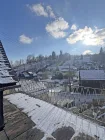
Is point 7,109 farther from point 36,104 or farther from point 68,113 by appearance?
point 68,113

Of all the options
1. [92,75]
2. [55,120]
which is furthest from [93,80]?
[55,120]

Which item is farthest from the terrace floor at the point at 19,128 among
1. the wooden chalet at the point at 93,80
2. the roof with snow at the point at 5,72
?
the wooden chalet at the point at 93,80

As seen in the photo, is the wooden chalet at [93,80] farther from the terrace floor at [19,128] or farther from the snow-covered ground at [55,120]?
the terrace floor at [19,128]

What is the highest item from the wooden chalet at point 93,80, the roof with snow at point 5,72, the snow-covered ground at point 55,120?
the roof with snow at point 5,72

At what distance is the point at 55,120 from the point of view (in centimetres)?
340

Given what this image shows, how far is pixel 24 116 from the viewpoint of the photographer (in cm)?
364

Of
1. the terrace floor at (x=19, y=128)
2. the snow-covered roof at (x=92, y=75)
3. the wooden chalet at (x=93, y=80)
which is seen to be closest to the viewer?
the terrace floor at (x=19, y=128)

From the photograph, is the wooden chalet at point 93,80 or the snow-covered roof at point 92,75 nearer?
the wooden chalet at point 93,80

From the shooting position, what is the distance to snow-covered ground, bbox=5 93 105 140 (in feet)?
9.59

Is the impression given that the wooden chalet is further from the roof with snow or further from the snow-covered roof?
the roof with snow

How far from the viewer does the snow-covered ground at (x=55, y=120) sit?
9.59ft

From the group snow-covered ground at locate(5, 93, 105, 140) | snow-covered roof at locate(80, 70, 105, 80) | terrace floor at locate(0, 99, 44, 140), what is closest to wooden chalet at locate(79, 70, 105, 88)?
snow-covered roof at locate(80, 70, 105, 80)

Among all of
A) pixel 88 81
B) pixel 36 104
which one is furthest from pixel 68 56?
pixel 36 104

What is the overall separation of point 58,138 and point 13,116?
1.58 meters
